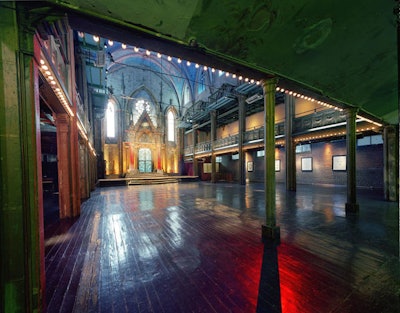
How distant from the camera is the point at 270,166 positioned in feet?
12.8

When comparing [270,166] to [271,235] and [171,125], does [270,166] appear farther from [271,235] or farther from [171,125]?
[171,125]

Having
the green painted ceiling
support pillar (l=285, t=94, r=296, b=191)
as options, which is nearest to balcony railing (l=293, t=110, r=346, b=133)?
support pillar (l=285, t=94, r=296, b=191)

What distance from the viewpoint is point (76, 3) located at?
1.73 m

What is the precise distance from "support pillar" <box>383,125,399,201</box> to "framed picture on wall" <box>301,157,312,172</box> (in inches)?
288

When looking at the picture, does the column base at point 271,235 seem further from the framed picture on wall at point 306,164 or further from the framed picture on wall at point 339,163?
the framed picture on wall at point 306,164

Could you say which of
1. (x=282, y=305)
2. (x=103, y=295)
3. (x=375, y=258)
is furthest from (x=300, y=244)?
(x=103, y=295)

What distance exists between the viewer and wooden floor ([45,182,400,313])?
1.97m

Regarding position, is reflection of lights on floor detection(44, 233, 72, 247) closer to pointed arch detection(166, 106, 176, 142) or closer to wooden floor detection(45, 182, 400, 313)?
wooden floor detection(45, 182, 400, 313)

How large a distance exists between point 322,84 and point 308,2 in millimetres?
2454

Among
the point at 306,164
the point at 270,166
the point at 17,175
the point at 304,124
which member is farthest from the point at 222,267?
the point at 306,164

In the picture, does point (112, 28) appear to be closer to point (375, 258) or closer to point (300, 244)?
point (300, 244)

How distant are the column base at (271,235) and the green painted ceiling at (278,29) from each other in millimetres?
3397

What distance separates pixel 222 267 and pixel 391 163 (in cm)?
995

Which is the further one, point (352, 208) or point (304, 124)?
point (304, 124)
